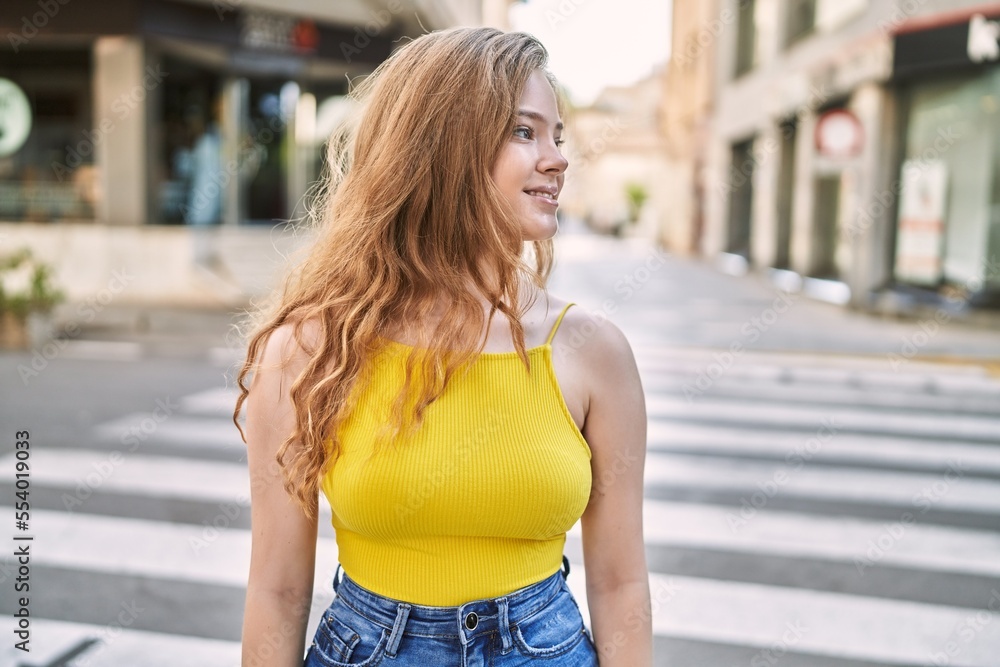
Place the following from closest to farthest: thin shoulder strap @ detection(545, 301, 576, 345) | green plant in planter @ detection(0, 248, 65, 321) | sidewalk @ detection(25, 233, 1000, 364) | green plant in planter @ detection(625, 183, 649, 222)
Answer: thin shoulder strap @ detection(545, 301, 576, 345), green plant in planter @ detection(0, 248, 65, 321), sidewalk @ detection(25, 233, 1000, 364), green plant in planter @ detection(625, 183, 649, 222)

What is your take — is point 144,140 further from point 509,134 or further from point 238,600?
point 509,134

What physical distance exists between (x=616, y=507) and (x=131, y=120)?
1557 centimetres

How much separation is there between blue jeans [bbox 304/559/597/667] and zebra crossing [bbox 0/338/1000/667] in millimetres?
2146

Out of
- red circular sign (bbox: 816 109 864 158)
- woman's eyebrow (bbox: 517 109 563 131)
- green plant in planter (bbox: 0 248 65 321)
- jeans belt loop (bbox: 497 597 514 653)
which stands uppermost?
red circular sign (bbox: 816 109 864 158)

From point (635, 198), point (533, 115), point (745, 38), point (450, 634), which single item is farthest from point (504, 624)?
point (635, 198)

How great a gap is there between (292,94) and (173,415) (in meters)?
12.3

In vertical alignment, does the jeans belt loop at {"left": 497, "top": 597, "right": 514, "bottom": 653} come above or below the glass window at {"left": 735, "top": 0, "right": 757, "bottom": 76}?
below

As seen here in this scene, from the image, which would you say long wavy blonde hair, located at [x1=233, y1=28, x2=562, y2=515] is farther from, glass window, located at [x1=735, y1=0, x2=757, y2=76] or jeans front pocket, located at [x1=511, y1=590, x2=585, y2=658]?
glass window, located at [x1=735, y1=0, x2=757, y2=76]

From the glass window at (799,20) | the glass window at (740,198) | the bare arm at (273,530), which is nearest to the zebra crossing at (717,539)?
the bare arm at (273,530)

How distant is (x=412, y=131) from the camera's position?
5.30 feet

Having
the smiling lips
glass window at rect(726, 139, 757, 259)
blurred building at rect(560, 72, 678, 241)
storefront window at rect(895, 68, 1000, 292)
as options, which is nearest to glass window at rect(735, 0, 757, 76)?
glass window at rect(726, 139, 757, 259)

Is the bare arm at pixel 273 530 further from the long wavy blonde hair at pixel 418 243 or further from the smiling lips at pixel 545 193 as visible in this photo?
the smiling lips at pixel 545 193

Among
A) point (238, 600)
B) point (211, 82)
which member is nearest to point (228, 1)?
point (211, 82)

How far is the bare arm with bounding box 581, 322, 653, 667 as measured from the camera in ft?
5.38
